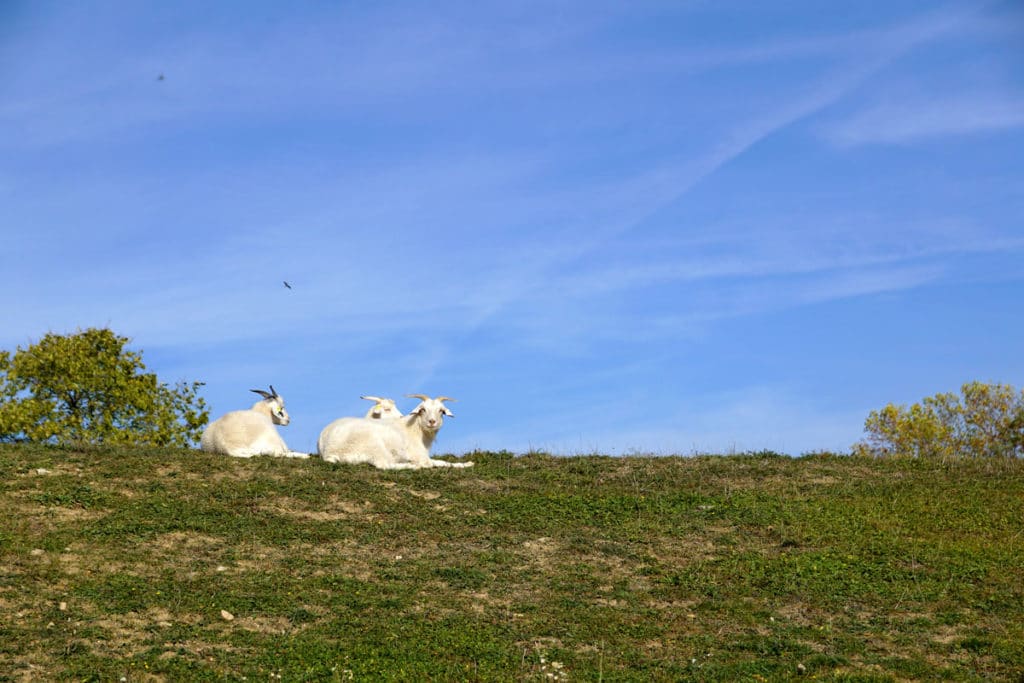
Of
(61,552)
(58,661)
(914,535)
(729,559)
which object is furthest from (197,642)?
(914,535)

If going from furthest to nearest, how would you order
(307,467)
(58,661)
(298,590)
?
(307,467) < (298,590) < (58,661)

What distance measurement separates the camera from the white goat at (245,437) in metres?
26.2

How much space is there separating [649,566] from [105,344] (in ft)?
87.9

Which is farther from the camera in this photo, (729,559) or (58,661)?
(729,559)

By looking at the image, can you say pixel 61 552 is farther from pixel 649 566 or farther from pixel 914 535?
pixel 914 535

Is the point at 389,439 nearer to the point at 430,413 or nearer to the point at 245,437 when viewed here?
the point at 430,413

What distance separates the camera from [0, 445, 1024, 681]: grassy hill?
16438 millimetres

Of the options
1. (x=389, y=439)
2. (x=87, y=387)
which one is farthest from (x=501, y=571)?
(x=87, y=387)

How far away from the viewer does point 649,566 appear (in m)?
20.4

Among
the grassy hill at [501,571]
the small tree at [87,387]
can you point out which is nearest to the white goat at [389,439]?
the grassy hill at [501,571]

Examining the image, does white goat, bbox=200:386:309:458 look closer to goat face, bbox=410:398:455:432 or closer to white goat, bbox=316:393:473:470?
white goat, bbox=316:393:473:470

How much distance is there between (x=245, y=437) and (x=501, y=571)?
9.06 m

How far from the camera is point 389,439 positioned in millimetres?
26234

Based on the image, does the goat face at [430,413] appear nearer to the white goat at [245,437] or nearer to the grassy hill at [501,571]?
the grassy hill at [501,571]
